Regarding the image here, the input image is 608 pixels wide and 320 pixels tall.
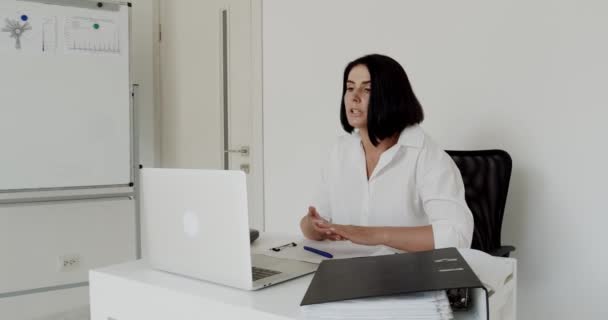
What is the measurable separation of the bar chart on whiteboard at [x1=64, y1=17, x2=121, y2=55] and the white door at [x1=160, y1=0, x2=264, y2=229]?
54 cm

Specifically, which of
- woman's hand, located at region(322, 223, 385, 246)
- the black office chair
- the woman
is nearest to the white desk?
woman's hand, located at region(322, 223, 385, 246)

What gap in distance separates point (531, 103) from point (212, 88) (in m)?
1.97

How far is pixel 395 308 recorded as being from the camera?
779 mm

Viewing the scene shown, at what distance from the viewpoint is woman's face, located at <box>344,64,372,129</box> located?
1.62m

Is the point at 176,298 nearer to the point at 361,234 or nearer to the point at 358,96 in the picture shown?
the point at 361,234

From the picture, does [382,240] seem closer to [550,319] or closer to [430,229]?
[430,229]

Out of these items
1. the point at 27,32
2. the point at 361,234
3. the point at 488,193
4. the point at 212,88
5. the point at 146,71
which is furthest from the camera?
the point at 146,71

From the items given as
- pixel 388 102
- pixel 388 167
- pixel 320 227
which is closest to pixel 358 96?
pixel 388 102

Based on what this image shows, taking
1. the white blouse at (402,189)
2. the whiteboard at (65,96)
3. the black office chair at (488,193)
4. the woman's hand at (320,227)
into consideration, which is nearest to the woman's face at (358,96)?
the white blouse at (402,189)

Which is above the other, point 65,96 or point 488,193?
point 65,96

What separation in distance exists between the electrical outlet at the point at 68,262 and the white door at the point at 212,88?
2.91 ft

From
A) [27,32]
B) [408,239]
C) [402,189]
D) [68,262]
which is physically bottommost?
[68,262]

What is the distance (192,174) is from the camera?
1.06 metres

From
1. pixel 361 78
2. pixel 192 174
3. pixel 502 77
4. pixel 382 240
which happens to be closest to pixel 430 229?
pixel 382 240
